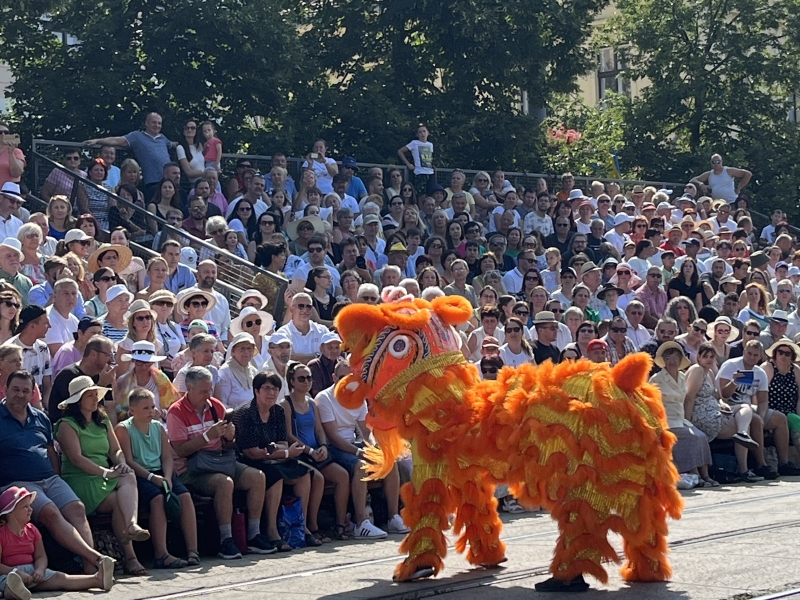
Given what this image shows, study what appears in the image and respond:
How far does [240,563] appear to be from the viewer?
10.3 meters

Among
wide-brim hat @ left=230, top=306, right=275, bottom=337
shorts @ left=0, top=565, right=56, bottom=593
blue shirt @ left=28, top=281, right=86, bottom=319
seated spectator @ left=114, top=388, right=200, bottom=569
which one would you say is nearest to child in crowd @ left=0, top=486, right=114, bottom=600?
shorts @ left=0, top=565, right=56, bottom=593

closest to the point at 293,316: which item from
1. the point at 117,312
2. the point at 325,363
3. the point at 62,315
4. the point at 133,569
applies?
the point at 325,363

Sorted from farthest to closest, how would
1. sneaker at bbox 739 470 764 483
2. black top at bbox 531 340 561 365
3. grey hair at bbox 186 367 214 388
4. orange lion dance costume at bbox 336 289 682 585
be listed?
sneaker at bbox 739 470 764 483 < black top at bbox 531 340 561 365 < grey hair at bbox 186 367 214 388 < orange lion dance costume at bbox 336 289 682 585

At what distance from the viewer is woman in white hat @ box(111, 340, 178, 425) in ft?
35.5

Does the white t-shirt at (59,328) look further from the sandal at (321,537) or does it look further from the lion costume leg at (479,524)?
the lion costume leg at (479,524)

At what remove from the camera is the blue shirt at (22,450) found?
9.47 meters

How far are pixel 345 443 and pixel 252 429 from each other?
1108 millimetres

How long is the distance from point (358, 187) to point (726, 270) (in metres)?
5.65

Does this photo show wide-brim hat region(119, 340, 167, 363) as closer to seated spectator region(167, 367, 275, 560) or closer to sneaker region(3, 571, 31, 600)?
seated spectator region(167, 367, 275, 560)

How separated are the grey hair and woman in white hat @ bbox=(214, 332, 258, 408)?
88cm

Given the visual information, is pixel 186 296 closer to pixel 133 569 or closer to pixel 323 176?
pixel 133 569

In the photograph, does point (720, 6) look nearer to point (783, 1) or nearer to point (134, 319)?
point (783, 1)

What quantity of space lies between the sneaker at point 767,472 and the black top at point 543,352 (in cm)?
266

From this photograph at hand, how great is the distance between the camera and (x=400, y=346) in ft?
30.1
